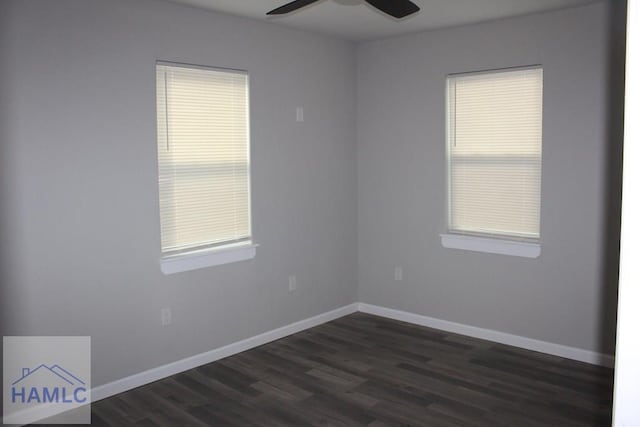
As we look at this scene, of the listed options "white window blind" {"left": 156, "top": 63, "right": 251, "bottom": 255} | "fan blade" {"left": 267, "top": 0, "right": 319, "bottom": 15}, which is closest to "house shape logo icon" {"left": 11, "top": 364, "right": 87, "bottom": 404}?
"white window blind" {"left": 156, "top": 63, "right": 251, "bottom": 255}

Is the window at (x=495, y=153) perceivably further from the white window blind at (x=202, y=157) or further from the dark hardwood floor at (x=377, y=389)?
the white window blind at (x=202, y=157)

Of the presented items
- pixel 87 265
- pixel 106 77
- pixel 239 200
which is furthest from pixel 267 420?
pixel 106 77

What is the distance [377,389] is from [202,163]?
195 centimetres

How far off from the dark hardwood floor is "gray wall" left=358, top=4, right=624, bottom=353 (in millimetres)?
390

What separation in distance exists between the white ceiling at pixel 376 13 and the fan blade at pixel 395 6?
0.82 metres

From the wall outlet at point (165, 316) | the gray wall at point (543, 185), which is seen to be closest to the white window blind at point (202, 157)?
the wall outlet at point (165, 316)

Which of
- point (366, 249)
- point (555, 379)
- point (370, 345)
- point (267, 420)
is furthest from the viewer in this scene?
point (366, 249)

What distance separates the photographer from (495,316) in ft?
14.5

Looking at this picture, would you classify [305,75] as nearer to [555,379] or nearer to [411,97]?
A: [411,97]

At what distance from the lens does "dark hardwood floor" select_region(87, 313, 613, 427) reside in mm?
3162

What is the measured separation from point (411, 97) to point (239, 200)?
1769 millimetres

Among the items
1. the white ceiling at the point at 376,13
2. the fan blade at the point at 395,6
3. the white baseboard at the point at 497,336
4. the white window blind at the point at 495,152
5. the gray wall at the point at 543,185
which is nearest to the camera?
the fan blade at the point at 395,6

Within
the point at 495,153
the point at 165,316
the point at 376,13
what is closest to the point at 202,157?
the point at 165,316

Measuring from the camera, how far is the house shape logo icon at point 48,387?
306cm
